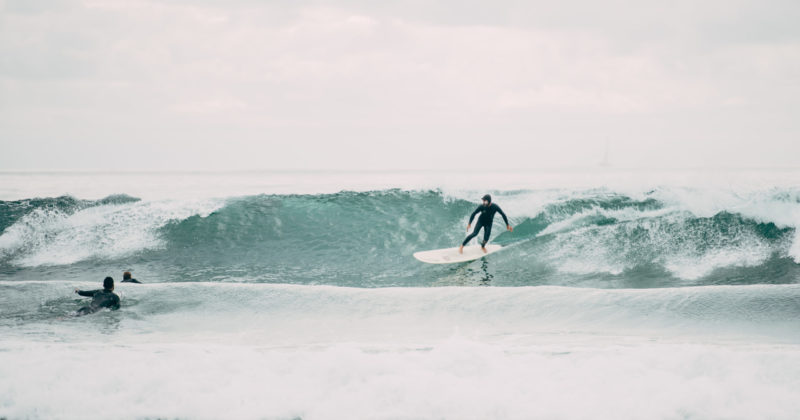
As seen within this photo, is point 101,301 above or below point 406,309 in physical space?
above

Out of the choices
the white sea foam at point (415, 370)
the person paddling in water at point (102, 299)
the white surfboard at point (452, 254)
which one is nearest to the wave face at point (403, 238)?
the white surfboard at point (452, 254)

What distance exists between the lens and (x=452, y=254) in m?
13.0

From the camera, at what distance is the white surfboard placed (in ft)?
41.7

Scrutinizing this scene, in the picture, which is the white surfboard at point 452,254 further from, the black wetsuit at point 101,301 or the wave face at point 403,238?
the black wetsuit at point 101,301

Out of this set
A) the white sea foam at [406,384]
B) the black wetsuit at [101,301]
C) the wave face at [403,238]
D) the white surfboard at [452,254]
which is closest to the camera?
the white sea foam at [406,384]

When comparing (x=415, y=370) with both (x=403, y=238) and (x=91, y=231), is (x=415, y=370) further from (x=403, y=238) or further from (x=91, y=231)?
(x=91, y=231)

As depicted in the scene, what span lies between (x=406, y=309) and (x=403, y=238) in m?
7.05

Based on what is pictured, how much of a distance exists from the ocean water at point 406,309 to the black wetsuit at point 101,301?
0.62 feet

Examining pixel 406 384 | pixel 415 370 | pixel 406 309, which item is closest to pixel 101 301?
pixel 406 309

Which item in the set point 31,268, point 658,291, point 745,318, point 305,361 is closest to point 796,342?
point 745,318

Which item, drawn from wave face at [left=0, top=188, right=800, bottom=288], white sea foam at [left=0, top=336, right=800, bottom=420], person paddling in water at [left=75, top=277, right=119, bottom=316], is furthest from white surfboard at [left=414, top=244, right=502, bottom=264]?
white sea foam at [left=0, top=336, right=800, bottom=420]

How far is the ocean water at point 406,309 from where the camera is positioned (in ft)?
13.4

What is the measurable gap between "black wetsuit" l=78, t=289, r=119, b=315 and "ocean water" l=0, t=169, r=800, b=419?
190mm

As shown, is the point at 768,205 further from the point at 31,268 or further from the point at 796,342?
the point at 31,268
